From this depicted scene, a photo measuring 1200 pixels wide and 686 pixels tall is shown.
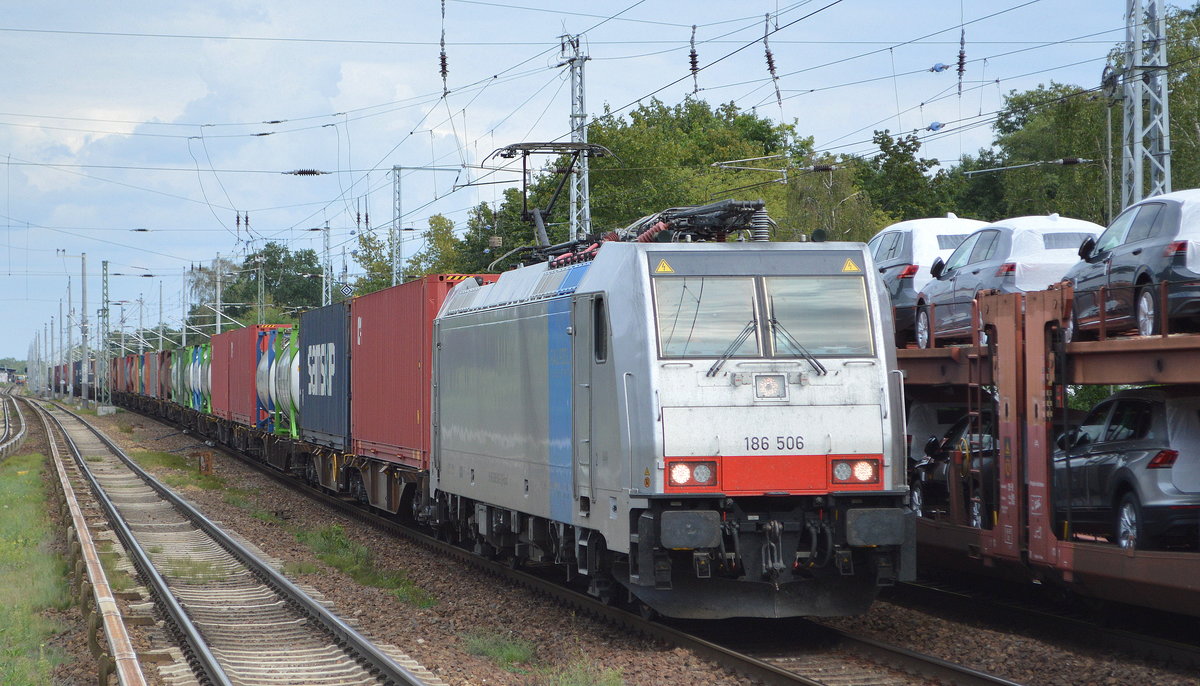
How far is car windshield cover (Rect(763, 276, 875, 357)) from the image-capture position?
33.7 feet

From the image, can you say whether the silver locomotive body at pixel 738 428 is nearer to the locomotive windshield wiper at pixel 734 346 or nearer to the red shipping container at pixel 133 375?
the locomotive windshield wiper at pixel 734 346

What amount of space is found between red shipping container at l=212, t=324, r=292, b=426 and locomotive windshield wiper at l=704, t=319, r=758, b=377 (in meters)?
22.5

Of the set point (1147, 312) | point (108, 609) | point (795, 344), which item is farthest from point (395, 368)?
point (1147, 312)

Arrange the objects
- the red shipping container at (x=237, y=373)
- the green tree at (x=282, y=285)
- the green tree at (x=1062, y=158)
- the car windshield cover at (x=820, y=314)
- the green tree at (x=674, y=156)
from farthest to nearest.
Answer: the green tree at (x=282, y=285) → the green tree at (x=674, y=156) → the green tree at (x=1062, y=158) → the red shipping container at (x=237, y=373) → the car windshield cover at (x=820, y=314)

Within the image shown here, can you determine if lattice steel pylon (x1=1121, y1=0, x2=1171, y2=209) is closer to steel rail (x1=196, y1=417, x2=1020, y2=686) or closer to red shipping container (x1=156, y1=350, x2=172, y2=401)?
steel rail (x1=196, y1=417, x2=1020, y2=686)

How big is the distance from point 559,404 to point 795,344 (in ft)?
7.80

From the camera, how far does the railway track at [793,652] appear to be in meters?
9.07

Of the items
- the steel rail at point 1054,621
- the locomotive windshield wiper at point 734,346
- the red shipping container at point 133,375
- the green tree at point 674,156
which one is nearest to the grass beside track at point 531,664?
the locomotive windshield wiper at point 734,346

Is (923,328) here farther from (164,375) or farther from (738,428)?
(164,375)

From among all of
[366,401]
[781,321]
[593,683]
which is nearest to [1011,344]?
[781,321]

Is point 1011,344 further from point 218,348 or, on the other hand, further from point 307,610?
point 218,348

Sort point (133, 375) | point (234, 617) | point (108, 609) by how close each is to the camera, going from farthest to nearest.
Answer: point (133, 375), point (234, 617), point (108, 609)

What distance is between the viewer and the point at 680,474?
9.70m

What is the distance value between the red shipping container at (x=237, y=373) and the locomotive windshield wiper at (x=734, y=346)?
22.5 m
